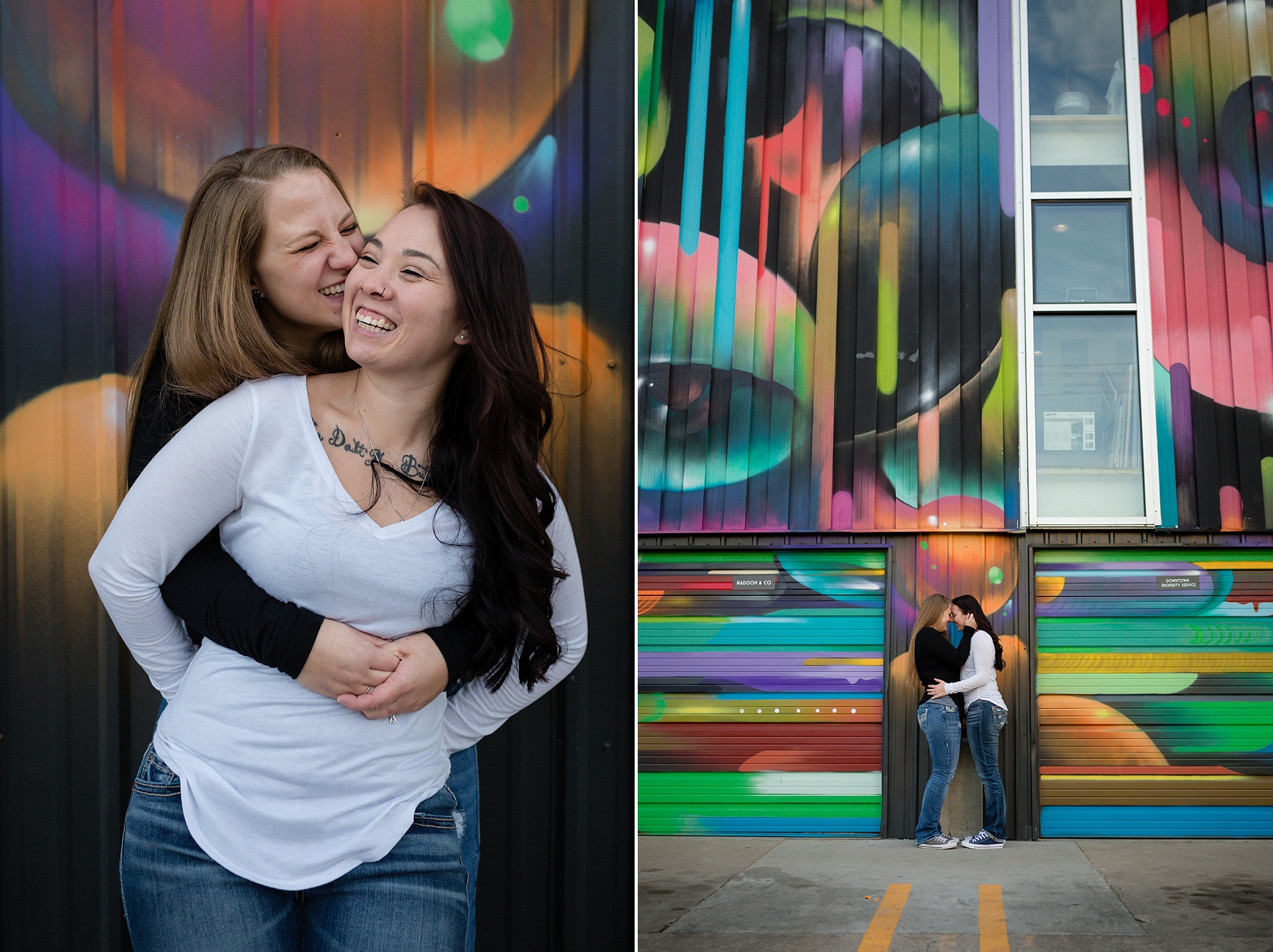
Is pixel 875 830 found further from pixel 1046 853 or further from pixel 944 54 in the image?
pixel 944 54

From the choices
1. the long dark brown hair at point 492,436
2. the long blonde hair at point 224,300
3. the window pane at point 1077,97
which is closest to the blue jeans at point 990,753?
the window pane at point 1077,97

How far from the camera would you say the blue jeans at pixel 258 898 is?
1582 millimetres

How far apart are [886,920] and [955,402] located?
4085 mm

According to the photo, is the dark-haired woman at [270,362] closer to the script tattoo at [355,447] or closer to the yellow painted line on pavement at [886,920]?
the script tattoo at [355,447]

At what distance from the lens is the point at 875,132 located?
8469 millimetres

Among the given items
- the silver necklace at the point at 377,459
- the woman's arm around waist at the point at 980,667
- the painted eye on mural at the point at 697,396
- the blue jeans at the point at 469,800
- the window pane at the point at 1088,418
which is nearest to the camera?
the silver necklace at the point at 377,459

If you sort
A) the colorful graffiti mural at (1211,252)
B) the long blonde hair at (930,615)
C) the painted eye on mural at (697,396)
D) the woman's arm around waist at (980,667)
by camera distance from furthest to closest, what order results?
the painted eye on mural at (697,396) < the colorful graffiti mural at (1211,252) < the long blonde hair at (930,615) < the woman's arm around waist at (980,667)

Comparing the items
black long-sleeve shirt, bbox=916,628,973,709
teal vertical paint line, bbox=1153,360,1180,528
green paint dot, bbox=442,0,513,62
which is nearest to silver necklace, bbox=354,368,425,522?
green paint dot, bbox=442,0,513,62

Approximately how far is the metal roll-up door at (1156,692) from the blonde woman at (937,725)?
0.86 meters

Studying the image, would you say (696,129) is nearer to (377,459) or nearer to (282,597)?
(377,459)

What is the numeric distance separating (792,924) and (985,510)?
12.4 ft

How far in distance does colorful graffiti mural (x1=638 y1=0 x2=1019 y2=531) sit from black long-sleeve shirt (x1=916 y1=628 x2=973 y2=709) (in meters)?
0.89

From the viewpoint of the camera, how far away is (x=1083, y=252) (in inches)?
332

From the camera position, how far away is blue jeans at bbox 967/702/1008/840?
7766mm
